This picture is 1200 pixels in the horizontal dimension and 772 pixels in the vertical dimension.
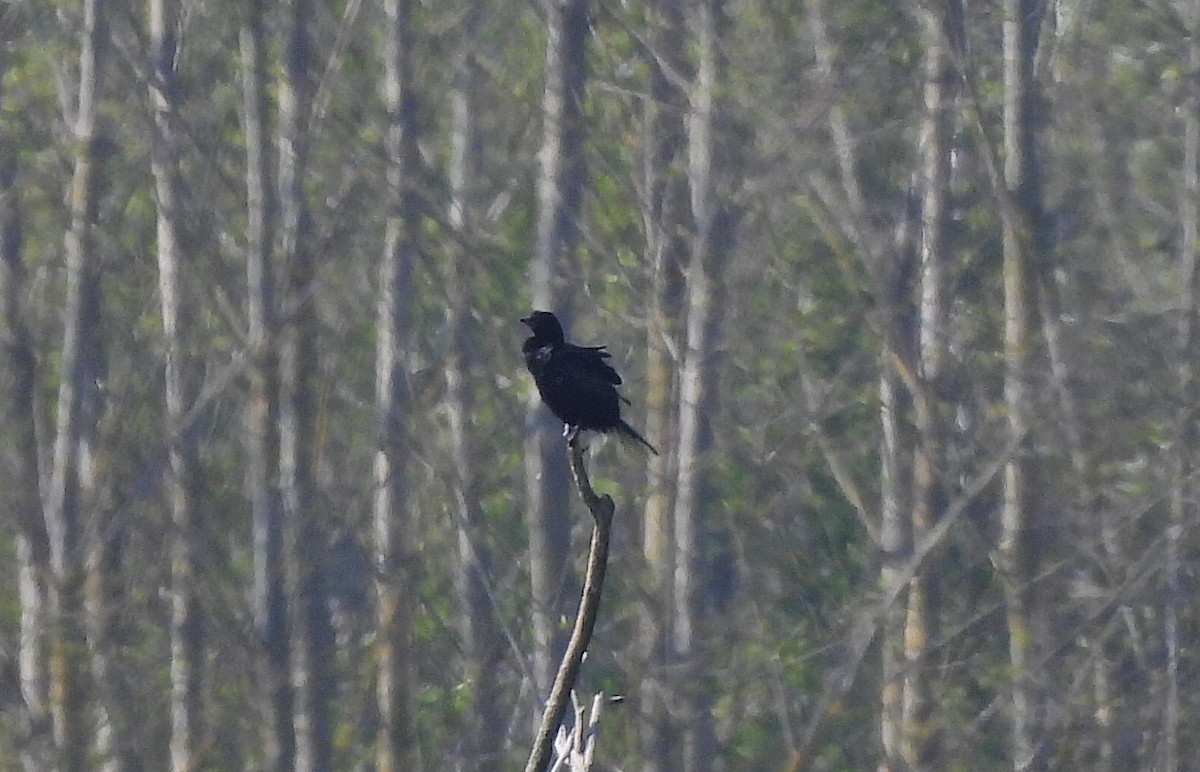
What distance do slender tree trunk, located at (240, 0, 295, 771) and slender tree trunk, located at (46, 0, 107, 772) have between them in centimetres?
104

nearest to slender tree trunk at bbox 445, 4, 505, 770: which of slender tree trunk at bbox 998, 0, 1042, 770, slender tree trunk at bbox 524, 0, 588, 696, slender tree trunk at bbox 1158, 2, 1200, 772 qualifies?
slender tree trunk at bbox 524, 0, 588, 696

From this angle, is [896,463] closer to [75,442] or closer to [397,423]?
[397,423]

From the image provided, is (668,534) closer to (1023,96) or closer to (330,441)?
(1023,96)

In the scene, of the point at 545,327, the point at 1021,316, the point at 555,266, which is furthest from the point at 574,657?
the point at 1021,316

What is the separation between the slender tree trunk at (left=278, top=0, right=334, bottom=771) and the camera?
16.2m

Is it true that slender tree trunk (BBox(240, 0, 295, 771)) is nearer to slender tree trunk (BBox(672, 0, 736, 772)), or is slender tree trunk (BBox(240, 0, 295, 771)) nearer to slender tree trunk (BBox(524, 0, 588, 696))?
slender tree trunk (BBox(524, 0, 588, 696))

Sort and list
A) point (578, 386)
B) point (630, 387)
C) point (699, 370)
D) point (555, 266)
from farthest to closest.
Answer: point (630, 387) < point (699, 370) < point (555, 266) < point (578, 386)

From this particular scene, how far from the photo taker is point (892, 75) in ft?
61.5

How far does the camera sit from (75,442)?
16.0 metres

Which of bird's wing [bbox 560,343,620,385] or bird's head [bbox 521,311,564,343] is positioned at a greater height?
bird's head [bbox 521,311,564,343]

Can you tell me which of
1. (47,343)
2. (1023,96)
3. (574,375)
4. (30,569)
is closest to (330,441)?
(47,343)

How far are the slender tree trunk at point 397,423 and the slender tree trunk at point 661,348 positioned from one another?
1648 mm

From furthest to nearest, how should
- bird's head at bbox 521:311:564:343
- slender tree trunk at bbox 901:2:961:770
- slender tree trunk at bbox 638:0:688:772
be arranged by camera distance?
slender tree trunk at bbox 638:0:688:772 → slender tree trunk at bbox 901:2:961:770 → bird's head at bbox 521:311:564:343

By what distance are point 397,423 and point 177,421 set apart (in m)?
1.49
